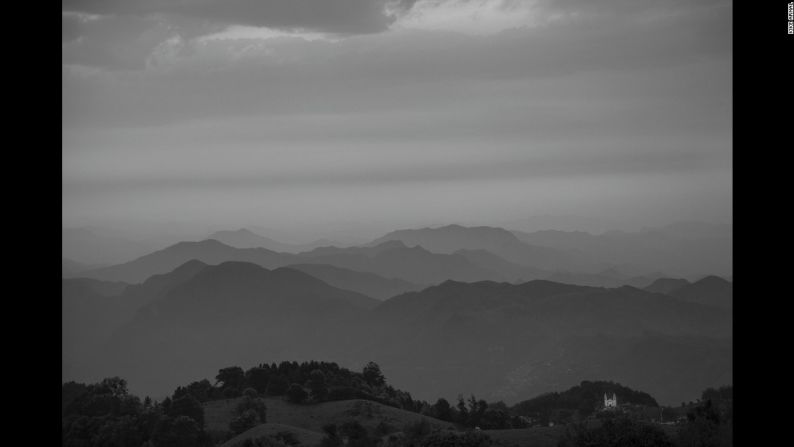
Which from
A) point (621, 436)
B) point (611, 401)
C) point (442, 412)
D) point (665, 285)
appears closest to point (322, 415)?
point (442, 412)

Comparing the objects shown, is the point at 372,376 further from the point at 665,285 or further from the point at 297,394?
the point at 665,285

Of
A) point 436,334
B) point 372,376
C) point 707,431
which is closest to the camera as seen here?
point 707,431

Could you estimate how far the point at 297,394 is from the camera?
57.1 meters

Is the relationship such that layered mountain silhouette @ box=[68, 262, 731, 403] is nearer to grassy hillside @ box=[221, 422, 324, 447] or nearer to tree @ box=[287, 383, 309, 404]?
tree @ box=[287, 383, 309, 404]

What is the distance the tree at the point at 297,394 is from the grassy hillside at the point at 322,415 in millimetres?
415

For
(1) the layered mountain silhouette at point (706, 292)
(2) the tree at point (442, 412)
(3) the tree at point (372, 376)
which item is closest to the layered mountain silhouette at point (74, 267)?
(1) the layered mountain silhouette at point (706, 292)

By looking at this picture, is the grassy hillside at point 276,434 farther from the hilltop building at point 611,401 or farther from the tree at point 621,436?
the hilltop building at point 611,401

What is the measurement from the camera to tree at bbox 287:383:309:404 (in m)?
57.0

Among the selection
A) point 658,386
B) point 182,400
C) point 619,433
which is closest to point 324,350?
point 658,386

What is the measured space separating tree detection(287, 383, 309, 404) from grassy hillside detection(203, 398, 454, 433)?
415mm

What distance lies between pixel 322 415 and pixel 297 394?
400 cm

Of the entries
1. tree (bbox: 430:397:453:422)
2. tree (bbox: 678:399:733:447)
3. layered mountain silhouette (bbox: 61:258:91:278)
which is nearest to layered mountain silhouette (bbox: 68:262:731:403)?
layered mountain silhouette (bbox: 61:258:91:278)

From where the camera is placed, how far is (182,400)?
173 ft
